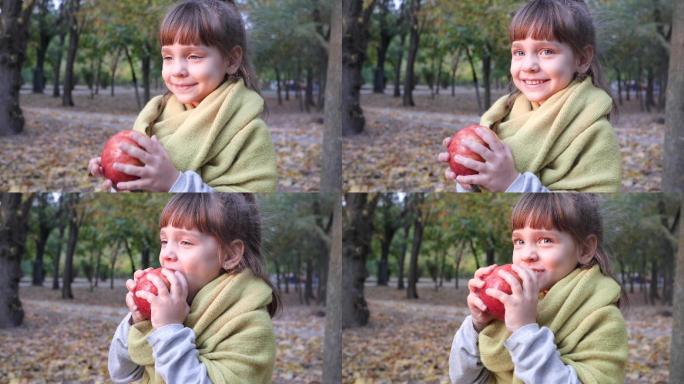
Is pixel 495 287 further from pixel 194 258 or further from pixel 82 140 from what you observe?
pixel 82 140

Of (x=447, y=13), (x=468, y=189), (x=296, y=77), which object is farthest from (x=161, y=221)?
(x=447, y=13)

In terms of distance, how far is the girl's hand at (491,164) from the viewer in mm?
3184

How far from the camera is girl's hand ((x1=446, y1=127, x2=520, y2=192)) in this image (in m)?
3.18

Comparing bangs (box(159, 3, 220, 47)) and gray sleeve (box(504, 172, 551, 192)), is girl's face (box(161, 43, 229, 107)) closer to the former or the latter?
bangs (box(159, 3, 220, 47))

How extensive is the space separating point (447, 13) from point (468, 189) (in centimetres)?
80

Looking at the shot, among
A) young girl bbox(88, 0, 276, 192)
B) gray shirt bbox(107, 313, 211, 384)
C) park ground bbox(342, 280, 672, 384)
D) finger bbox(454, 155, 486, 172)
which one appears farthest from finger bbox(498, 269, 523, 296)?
gray shirt bbox(107, 313, 211, 384)

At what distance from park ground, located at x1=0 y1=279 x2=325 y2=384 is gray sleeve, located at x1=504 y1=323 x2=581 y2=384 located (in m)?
0.94

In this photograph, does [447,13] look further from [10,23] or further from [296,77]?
[10,23]

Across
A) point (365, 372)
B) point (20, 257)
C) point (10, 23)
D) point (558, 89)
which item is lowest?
point (365, 372)

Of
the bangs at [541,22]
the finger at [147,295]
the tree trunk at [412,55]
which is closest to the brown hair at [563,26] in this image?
the bangs at [541,22]

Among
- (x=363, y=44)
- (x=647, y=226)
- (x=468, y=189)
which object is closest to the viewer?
(x=468, y=189)

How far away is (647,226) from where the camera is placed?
3.69m

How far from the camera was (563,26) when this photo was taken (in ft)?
10.6

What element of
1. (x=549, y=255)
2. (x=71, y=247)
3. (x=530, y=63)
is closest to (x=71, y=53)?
(x=71, y=247)
